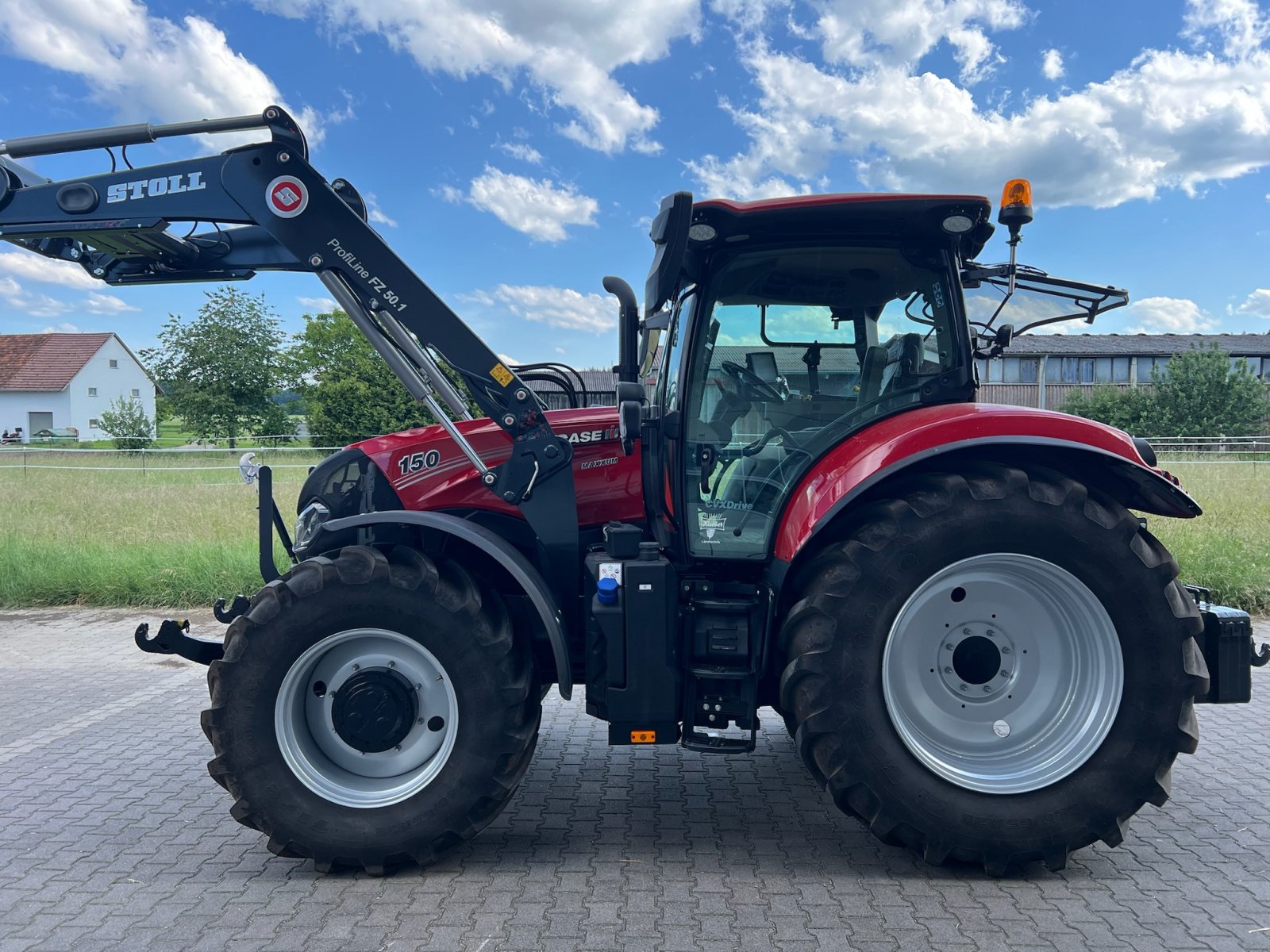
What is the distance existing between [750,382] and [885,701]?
1.33m

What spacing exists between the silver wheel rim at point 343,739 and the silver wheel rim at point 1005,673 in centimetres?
171

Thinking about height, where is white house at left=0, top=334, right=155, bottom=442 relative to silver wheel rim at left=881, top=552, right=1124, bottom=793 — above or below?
above

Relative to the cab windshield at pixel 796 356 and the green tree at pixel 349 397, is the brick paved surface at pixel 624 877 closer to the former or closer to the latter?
the cab windshield at pixel 796 356

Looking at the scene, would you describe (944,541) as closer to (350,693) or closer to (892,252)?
(892,252)

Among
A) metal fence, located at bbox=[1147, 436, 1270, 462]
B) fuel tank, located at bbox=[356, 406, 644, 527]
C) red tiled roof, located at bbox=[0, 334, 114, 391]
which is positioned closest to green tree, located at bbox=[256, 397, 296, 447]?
red tiled roof, located at bbox=[0, 334, 114, 391]

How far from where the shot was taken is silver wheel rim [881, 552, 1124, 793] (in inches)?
130

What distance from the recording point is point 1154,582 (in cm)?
322

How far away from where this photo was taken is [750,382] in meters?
3.67

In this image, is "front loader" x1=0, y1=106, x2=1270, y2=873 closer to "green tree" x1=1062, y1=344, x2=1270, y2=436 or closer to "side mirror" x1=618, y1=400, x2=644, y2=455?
"side mirror" x1=618, y1=400, x2=644, y2=455

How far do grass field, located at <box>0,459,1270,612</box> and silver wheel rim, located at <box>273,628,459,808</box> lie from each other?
5364 mm

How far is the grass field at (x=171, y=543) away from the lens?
846 centimetres

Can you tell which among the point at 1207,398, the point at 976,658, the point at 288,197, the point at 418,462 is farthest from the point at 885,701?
the point at 1207,398

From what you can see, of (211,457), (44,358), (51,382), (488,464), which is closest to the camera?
(488,464)

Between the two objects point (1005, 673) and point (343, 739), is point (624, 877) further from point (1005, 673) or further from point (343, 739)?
point (1005, 673)
